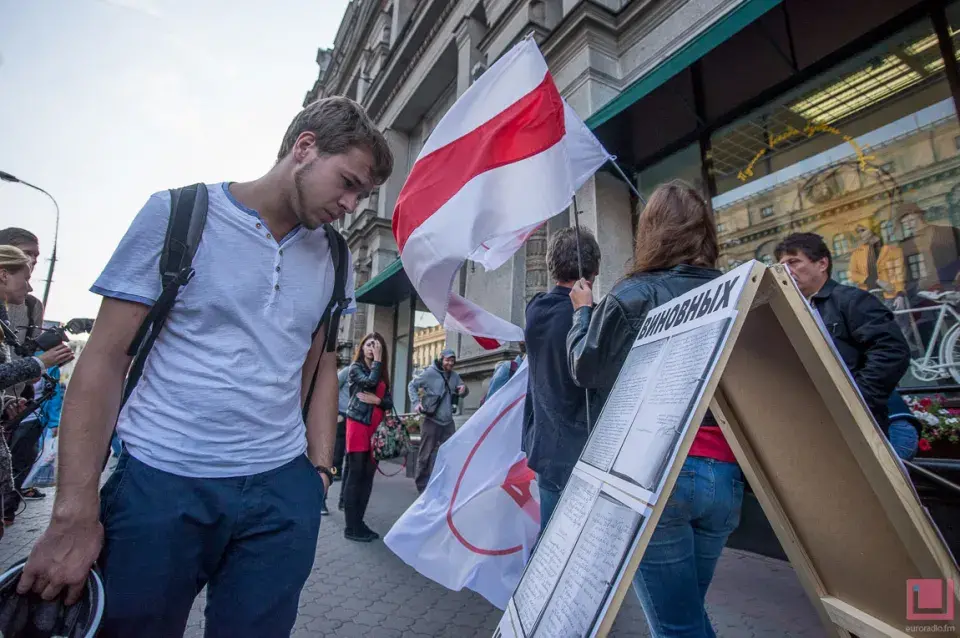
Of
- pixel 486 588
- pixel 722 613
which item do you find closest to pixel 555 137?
pixel 486 588

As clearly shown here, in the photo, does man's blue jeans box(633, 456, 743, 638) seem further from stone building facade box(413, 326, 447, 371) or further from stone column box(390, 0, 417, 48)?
stone column box(390, 0, 417, 48)

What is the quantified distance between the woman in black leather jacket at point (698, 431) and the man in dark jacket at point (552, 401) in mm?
346

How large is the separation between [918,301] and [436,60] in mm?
11600

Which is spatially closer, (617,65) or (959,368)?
(959,368)

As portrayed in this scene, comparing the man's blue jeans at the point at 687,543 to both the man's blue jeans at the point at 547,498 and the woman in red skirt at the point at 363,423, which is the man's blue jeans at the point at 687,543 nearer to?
the man's blue jeans at the point at 547,498

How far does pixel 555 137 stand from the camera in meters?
2.66

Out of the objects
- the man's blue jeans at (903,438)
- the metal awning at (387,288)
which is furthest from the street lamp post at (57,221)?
the man's blue jeans at (903,438)

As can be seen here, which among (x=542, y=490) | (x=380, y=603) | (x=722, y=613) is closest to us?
(x=542, y=490)

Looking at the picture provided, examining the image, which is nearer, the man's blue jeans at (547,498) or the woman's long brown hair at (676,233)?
the woman's long brown hair at (676,233)

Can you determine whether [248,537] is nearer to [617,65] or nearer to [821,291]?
[821,291]

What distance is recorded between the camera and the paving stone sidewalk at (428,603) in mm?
2918

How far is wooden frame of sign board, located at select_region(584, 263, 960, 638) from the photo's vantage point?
1.09 m

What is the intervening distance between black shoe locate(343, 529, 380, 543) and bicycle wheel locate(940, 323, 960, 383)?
17.2 ft

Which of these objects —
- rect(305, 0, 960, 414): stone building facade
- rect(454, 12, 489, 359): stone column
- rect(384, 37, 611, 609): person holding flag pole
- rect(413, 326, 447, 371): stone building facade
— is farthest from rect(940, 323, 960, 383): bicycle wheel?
rect(413, 326, 447, 371): stone building facade
